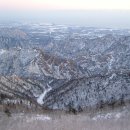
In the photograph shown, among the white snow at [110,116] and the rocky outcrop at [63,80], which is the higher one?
the white snow at [110,116]

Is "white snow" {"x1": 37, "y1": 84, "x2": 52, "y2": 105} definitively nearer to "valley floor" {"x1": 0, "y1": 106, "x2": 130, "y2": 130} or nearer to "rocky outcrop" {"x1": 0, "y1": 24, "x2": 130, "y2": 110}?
"rocky outcrop" {"x1": 0, "y1": 24, "x2": 130, "y2": 110}

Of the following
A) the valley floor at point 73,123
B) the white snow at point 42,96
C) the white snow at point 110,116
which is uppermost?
the valley floor at point 73,123

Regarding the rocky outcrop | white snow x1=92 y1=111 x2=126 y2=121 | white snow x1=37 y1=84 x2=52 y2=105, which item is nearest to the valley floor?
white snow x1=92 y1=111 x2=126 y2=121

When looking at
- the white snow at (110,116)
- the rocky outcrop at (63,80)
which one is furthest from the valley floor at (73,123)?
the rocky outcrop at (63,80)

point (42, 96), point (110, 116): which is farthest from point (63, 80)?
point (110, 116)

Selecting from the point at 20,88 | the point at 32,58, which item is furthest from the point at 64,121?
the point at 32,58

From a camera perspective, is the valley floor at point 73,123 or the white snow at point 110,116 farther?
the white snow at point 110,116

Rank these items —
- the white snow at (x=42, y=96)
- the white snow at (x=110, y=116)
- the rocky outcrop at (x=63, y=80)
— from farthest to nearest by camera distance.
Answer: the white snow at (x=42, y=96), the rocky outcrop at (x=63, y=80), the white snow at (x=110, y=116)

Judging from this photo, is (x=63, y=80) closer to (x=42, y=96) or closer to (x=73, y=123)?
(x=42, y=96)

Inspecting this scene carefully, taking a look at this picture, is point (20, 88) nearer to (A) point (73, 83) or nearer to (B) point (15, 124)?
(A) point (73, 83)

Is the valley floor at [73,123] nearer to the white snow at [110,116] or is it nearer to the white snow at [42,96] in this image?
the white snow at [110,116]

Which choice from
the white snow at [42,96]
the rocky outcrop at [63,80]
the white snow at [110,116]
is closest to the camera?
the white snow at [110,116]
